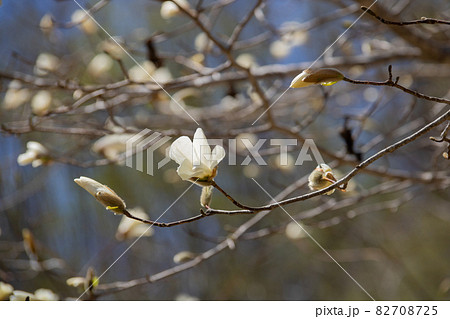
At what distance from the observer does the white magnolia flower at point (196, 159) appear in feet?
2.14

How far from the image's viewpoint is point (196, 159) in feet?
2.14

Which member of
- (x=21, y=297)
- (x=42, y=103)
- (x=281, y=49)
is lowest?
(x=21, y=297)

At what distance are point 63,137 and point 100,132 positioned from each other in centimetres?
91

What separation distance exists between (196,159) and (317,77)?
0.20 meters

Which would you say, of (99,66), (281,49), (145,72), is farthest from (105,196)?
(281,49)

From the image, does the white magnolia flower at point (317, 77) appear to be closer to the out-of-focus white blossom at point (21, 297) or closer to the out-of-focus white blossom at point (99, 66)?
the out-of-focus white blossom at point (21, 297)

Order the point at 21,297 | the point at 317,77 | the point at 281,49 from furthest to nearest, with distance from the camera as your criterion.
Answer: the point at 281,49
the point at 21,297
the point at 317,77

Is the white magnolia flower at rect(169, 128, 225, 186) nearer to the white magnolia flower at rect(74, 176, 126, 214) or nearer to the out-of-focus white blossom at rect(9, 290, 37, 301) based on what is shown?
the white magnolia flower at rect(74, 176, 126, 214)

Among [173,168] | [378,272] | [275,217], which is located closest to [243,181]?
[275,217]

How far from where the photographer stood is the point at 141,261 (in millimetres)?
2027

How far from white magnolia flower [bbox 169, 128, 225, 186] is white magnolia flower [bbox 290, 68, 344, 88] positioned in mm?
147

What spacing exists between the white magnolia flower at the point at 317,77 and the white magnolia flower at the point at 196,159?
5.8 inches

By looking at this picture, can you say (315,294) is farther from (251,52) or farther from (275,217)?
(251,52)

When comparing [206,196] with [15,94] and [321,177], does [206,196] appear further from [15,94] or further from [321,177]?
[15,94]
